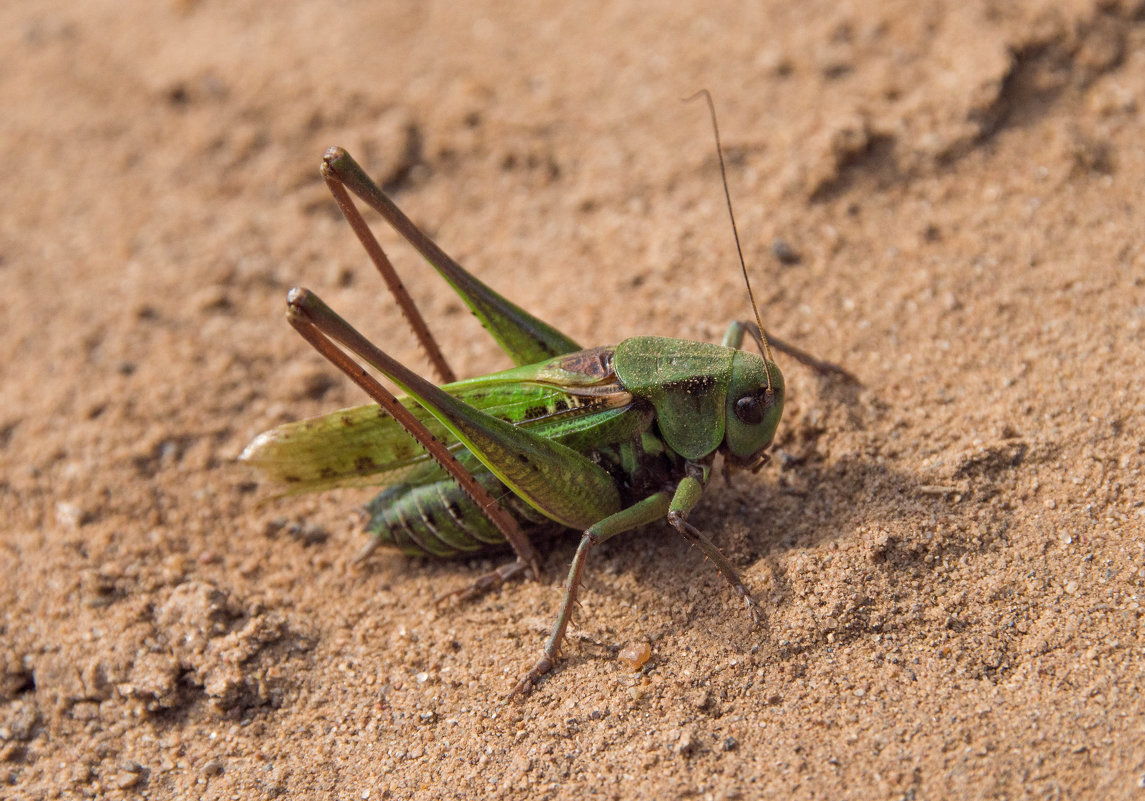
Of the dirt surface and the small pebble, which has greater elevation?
the dirt surface

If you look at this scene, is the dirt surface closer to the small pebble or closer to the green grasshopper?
the small pebble

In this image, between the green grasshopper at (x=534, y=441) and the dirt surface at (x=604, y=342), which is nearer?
the dirt surface at (x=604, y=342)

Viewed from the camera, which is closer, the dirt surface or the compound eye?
the dirt surface

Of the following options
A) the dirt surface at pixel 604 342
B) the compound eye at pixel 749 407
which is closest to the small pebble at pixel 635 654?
the dirt surface at pixel 604 342

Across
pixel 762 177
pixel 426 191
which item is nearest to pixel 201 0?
pixel 426 191

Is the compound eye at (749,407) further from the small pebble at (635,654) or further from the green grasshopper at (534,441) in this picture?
the small pebble at (635,654)

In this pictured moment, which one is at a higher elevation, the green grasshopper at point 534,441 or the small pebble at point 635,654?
the green grasshopper at point 534,441

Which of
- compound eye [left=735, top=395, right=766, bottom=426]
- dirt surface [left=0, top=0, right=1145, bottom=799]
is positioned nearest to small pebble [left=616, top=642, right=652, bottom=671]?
dirt surface [left=0, top=0, right=1145, bottom=799]

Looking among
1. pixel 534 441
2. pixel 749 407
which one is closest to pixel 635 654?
pixel 534 441

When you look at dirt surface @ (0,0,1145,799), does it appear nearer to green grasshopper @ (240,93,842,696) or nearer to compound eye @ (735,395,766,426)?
green grasshopper @ (240,93,842,696)
